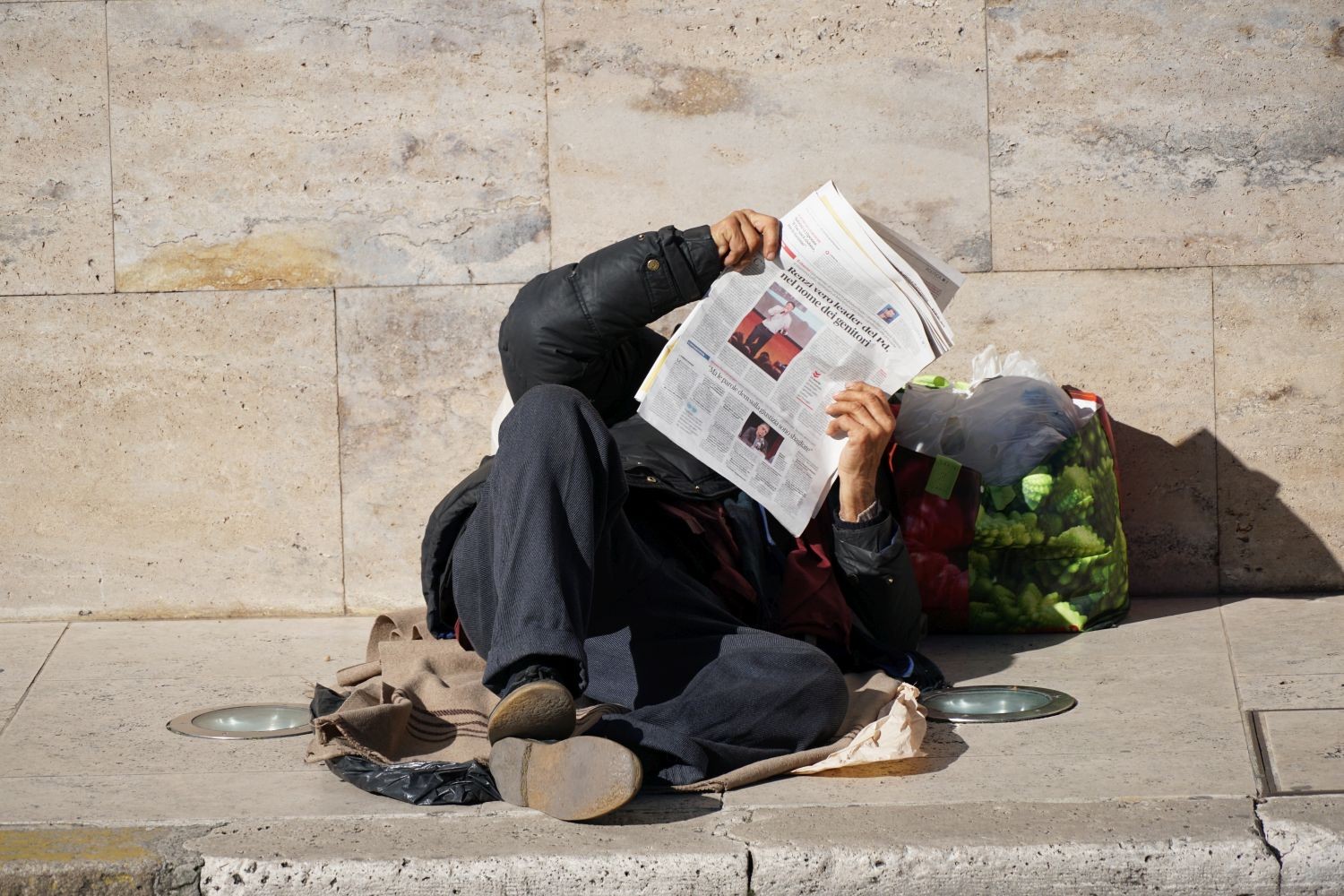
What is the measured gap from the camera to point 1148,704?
3.11 meters

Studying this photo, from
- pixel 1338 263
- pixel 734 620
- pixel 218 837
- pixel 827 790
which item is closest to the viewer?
pixel 218 837

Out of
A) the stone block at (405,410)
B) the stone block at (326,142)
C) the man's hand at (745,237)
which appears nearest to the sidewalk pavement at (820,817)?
the stone block at (405,410)

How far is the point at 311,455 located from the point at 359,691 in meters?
1.40

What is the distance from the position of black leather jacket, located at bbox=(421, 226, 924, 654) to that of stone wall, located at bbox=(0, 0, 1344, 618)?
3.09 feet

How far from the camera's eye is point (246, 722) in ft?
10.6

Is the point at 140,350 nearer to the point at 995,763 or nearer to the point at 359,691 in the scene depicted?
the point at 359,691

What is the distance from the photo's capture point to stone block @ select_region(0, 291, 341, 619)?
4.25 meters

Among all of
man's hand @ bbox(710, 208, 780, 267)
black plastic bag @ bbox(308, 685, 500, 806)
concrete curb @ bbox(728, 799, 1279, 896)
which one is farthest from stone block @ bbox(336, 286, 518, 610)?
concrete curb @ bbox(728, 799, 1279, 896)

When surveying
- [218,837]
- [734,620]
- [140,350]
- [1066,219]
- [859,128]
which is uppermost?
[859,128]

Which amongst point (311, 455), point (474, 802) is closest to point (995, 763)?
point (474, 802)

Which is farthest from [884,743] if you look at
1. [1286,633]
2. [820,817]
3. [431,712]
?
[1286,633]

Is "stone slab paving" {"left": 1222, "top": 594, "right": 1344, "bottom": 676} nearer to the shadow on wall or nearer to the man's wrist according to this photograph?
the shadow on wall

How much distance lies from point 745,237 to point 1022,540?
46.7 inches

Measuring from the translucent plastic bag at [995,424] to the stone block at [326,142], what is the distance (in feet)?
4.10
